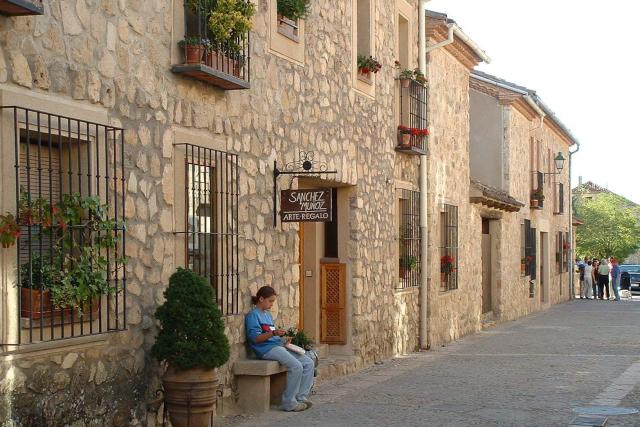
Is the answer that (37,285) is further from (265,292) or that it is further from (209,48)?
(265,292)

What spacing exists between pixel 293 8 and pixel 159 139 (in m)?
3.23

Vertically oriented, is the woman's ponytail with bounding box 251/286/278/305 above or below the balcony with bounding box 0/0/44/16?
below

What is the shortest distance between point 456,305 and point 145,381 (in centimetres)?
1193

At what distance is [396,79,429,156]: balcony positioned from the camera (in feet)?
52.5

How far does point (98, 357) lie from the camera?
7.85 metres

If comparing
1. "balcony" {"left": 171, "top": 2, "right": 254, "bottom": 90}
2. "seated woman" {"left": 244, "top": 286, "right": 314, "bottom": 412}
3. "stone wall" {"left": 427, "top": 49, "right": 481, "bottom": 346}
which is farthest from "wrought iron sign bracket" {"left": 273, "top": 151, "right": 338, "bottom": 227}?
"stone wall" {"left": 427, "top": 49, "right": 481, "bottom": 346}

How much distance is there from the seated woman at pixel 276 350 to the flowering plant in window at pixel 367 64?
182 inches

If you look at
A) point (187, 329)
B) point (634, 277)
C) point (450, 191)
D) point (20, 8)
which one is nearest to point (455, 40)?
point (450, 191)

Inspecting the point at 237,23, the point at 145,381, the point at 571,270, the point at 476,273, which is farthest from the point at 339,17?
the point at 571,270

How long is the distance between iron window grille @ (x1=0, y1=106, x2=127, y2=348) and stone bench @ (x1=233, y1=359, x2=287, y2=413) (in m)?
2.23

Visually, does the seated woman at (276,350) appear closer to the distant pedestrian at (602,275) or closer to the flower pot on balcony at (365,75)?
the flower pot on balcony at (365,75)

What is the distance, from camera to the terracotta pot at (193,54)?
906cm

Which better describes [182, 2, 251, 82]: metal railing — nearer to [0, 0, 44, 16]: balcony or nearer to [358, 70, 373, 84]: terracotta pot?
[0, 0, 44, 16]: balcony

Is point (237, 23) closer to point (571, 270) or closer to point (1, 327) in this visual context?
point (1, 327)
